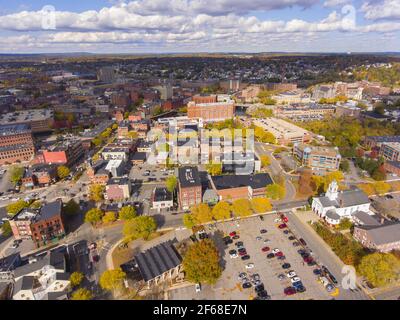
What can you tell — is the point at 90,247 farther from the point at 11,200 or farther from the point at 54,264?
the point at 11,200

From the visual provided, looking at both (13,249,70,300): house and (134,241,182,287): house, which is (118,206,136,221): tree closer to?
(134,241,182,287): house

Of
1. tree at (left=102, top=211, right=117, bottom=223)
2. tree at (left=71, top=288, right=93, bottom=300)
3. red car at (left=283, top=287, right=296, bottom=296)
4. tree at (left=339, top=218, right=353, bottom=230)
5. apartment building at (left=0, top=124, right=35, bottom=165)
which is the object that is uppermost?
apartment building at (left=0, top=124, right=35, bottom=165)

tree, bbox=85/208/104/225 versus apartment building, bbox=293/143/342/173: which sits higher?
apartment building, bbox=293/143/342/173

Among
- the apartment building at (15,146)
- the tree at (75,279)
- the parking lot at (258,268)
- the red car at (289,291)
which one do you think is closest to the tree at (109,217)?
the tree at (75,279)

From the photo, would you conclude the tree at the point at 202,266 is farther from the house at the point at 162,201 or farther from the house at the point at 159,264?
the house at the point at 162,201

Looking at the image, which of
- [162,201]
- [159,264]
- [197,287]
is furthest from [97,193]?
[197,287]

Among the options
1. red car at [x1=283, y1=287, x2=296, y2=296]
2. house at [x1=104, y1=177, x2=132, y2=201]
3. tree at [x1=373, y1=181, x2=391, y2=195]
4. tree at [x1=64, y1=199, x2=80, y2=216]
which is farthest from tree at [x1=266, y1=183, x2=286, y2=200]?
tree at [x1=64, y1=199, x2=80, y2=216]

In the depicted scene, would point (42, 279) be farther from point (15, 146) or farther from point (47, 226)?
point (15, 146)
